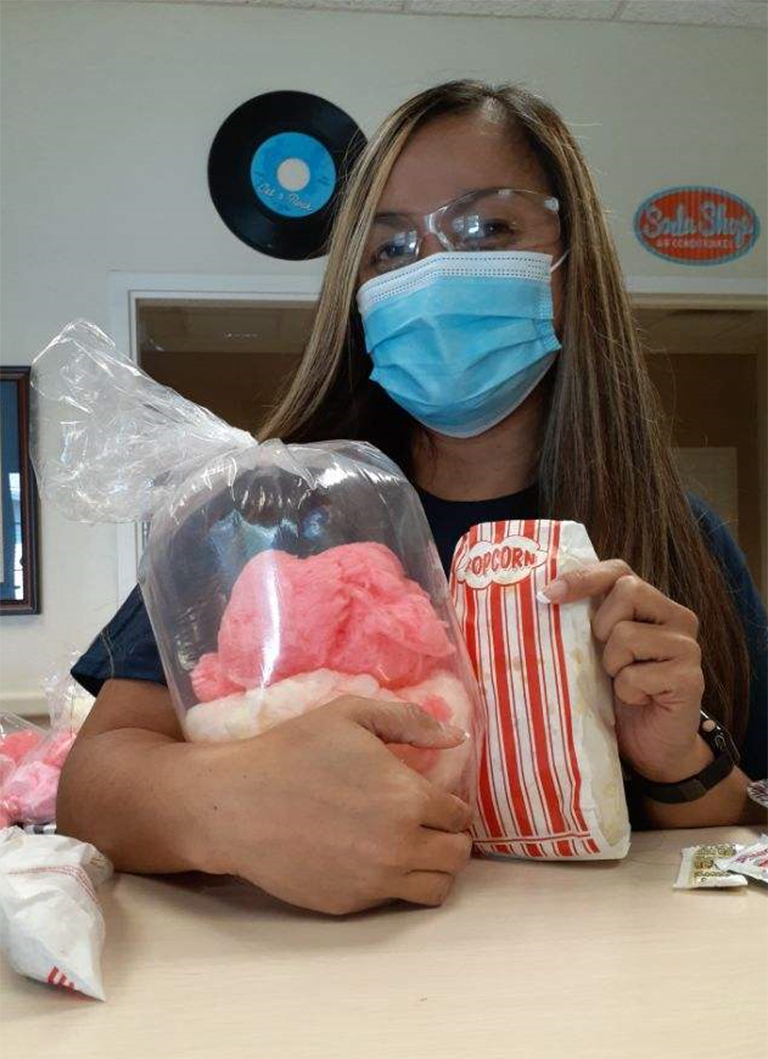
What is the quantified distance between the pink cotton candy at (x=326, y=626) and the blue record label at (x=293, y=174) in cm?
221

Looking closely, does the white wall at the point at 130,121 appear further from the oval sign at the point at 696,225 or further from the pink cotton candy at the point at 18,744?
the pink cotton candy at the point at 18,744

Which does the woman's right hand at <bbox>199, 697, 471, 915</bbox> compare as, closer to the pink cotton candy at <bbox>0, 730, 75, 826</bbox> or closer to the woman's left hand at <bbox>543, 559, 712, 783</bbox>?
the woman's left hand at <bbox>543, 559, 712, 783</bbox>

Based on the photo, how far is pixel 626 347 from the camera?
0.97 metres

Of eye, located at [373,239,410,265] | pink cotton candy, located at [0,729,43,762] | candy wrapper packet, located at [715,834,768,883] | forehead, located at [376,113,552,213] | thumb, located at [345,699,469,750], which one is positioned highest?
forehead, located at [376,113,552,213]

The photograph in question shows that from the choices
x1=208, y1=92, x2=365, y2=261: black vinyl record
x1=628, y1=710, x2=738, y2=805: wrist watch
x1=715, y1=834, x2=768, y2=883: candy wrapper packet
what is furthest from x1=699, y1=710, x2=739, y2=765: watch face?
x1=208, y1=92, x2=365, y2=261: black vinyl record

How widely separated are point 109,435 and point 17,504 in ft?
6.16

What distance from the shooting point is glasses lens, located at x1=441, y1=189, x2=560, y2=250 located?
922mm

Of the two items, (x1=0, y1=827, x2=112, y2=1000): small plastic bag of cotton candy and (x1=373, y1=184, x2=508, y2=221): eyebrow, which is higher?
(x1=373, y1=184, x2=508, y2=221): eyebrow

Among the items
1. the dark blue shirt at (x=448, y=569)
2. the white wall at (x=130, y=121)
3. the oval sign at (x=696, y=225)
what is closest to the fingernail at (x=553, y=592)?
the dark blue shirt at (x=448, y=569)

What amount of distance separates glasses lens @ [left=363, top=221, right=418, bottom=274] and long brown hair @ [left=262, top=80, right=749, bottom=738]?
0.01 m

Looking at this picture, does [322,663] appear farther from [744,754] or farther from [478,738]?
[744,754]

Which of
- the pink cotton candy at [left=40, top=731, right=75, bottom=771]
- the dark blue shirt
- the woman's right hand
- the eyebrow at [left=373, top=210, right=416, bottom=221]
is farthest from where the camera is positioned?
the pink cotton candy at [left=40, top=731, right=75, bottom=771]

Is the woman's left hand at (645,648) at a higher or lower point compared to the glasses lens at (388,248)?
lower

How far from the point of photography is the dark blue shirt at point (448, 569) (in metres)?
0.83
